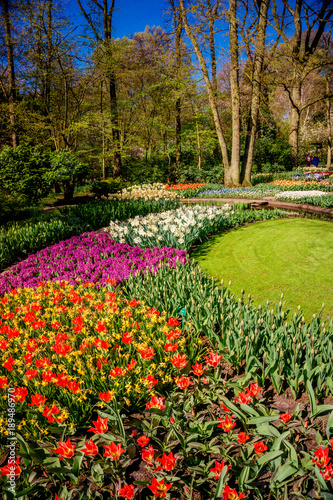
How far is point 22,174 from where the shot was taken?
33.1ft

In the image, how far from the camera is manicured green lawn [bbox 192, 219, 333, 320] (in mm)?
3961

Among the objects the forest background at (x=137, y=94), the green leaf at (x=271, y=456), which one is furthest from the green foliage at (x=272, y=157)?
the green leaf at (x=271, y=456)

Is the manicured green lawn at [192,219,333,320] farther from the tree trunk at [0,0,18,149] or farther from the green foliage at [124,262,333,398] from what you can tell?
the tree trunk at [0,0,18,149]

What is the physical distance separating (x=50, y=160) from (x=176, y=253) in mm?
8277

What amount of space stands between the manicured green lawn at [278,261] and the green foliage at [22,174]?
716 centimetres

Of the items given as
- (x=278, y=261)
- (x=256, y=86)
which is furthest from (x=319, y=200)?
(x=256, y=86)

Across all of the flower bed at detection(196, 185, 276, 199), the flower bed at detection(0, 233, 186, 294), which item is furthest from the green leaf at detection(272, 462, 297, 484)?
the flower bed at detection(196, 185, 276, 199)

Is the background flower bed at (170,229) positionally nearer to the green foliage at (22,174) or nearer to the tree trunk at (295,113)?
the green foliage at (22,174)

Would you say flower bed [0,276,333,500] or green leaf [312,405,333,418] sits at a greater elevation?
green leaf [312,405,333,418]

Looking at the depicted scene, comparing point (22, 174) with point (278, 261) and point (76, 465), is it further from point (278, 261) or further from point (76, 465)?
point (76, 465)

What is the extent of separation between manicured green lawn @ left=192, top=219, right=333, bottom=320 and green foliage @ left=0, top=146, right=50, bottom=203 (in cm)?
716

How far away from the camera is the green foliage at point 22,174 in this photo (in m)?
9.91

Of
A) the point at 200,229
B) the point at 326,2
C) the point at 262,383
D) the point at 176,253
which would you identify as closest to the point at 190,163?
the point at 326,2

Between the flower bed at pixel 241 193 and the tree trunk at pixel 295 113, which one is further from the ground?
the tree trunk at pixel 295 113
